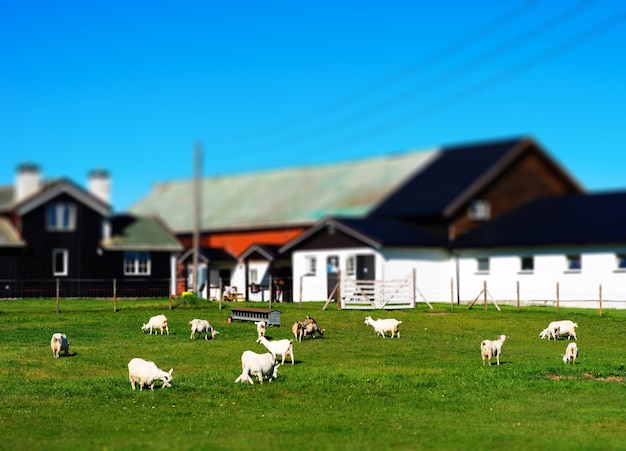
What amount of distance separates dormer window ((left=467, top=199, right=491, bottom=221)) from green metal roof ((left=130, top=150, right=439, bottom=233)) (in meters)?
7.47

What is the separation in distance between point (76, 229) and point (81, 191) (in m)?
2.60

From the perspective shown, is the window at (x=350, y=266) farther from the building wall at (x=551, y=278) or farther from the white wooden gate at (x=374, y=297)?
the white wooden gate at (x=374, y=297)

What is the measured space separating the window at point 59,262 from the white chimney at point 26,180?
453 cm

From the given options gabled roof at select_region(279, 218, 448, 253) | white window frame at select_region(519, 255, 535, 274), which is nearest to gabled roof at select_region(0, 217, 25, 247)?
gabled roof at select_region(279, 218, 448, 253)

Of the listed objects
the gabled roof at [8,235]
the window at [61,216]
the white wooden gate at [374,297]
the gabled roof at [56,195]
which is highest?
the gabled roof at [56,195]

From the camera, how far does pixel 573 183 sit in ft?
245

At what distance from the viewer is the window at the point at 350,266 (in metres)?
62.6

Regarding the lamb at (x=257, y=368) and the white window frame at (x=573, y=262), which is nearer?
the lamb at (x=257, y=368)

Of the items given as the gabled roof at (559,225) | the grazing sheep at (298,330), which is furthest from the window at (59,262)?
the grazing sheep at (298,330)

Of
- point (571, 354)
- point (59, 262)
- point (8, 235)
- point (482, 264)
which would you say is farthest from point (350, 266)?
point (571, 354)

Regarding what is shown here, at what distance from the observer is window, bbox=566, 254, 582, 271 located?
59188 millimetres

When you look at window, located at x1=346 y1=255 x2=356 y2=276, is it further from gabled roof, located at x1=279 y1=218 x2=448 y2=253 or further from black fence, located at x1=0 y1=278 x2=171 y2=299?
black fence, located at x1=0 y1=278 x2=171 y2=299

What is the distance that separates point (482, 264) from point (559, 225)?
5.44 m

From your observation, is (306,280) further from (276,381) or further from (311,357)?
(276,381)
